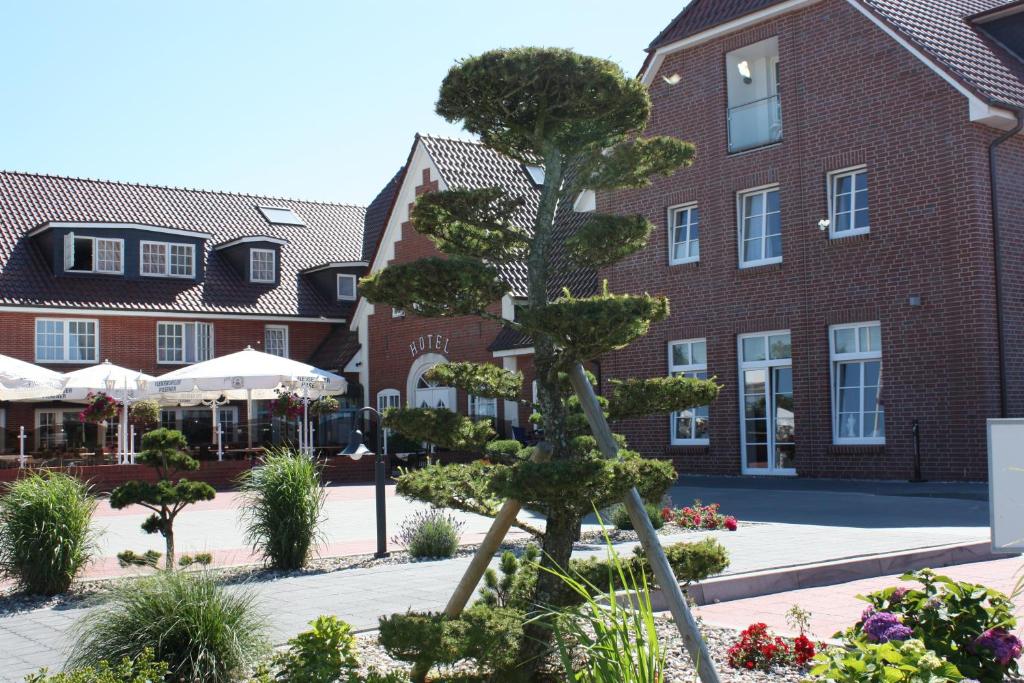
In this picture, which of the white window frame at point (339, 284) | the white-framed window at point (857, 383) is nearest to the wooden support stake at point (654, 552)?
the white-framed window at point (857, 383)

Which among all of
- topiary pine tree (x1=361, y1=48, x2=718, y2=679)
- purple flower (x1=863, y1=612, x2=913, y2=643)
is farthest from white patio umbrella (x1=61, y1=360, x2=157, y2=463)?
purple flower (x1=863, y1=612, x2=913, y2=643)

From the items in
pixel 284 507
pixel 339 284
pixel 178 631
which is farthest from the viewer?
pixel 339 284

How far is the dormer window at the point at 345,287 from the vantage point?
121ft

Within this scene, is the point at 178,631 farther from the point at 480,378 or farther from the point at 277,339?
the point at 277,339

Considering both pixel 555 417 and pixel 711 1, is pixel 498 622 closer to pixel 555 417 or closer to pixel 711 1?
pixel 555 417

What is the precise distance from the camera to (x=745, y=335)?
2194 centimetres

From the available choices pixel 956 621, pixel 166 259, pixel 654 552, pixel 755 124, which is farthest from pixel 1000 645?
pixel 166 259

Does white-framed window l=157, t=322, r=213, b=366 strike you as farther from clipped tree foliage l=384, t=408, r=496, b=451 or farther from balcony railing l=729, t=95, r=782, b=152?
clipped tree foliage l=384, t=408, r=496, b=451

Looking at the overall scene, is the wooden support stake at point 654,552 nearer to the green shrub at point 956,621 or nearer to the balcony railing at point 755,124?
the green shrub at point 956,621

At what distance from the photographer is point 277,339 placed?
3591 centimetres

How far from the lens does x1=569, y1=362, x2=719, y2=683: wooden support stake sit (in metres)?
4.96

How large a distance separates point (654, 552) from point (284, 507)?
568cm

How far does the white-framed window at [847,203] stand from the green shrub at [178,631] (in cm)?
1640

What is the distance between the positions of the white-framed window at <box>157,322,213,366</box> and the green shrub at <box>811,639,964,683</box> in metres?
30.8
